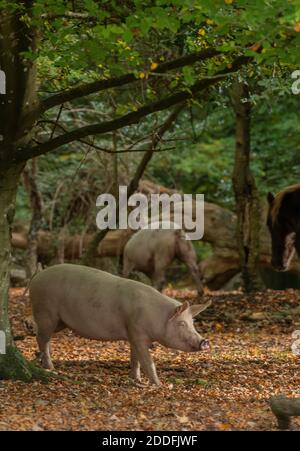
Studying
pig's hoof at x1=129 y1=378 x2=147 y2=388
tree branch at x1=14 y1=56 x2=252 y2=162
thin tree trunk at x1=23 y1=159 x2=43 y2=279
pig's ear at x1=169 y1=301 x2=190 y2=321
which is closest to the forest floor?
pig's hoof at x1=129 y1=378 x2=147 y2=388

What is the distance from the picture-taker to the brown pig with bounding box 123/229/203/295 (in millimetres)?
15320

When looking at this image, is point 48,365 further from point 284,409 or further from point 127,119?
point 284,409

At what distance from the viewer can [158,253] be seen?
50.3ft

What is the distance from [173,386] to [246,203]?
6849 mm

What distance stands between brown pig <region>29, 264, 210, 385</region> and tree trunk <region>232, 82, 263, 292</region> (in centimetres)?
606

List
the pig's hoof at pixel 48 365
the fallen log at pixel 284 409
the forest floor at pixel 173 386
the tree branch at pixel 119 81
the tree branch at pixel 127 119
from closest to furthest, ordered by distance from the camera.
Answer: the fallen log at pixel 284 409
the forest floor at pixel 173 386
the tree branch at pixel 119 81
the tree branch at pixel 127 119
the pig's hoof at pixel 48 365

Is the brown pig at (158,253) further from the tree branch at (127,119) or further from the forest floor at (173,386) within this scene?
the tree branch at (127,119)

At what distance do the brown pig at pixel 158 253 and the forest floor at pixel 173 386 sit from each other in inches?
95.4

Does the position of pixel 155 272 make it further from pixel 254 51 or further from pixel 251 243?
pixel 254 51

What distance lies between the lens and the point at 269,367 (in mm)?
9656

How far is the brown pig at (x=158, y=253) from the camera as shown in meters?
15.3

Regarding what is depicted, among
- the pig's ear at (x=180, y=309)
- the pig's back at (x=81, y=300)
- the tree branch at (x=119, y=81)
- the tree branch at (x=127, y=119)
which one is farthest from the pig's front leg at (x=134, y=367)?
the tree branch at (x=119, y=81)

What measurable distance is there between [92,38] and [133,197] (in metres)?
9.09

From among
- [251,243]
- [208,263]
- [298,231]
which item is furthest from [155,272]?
[298,231]
